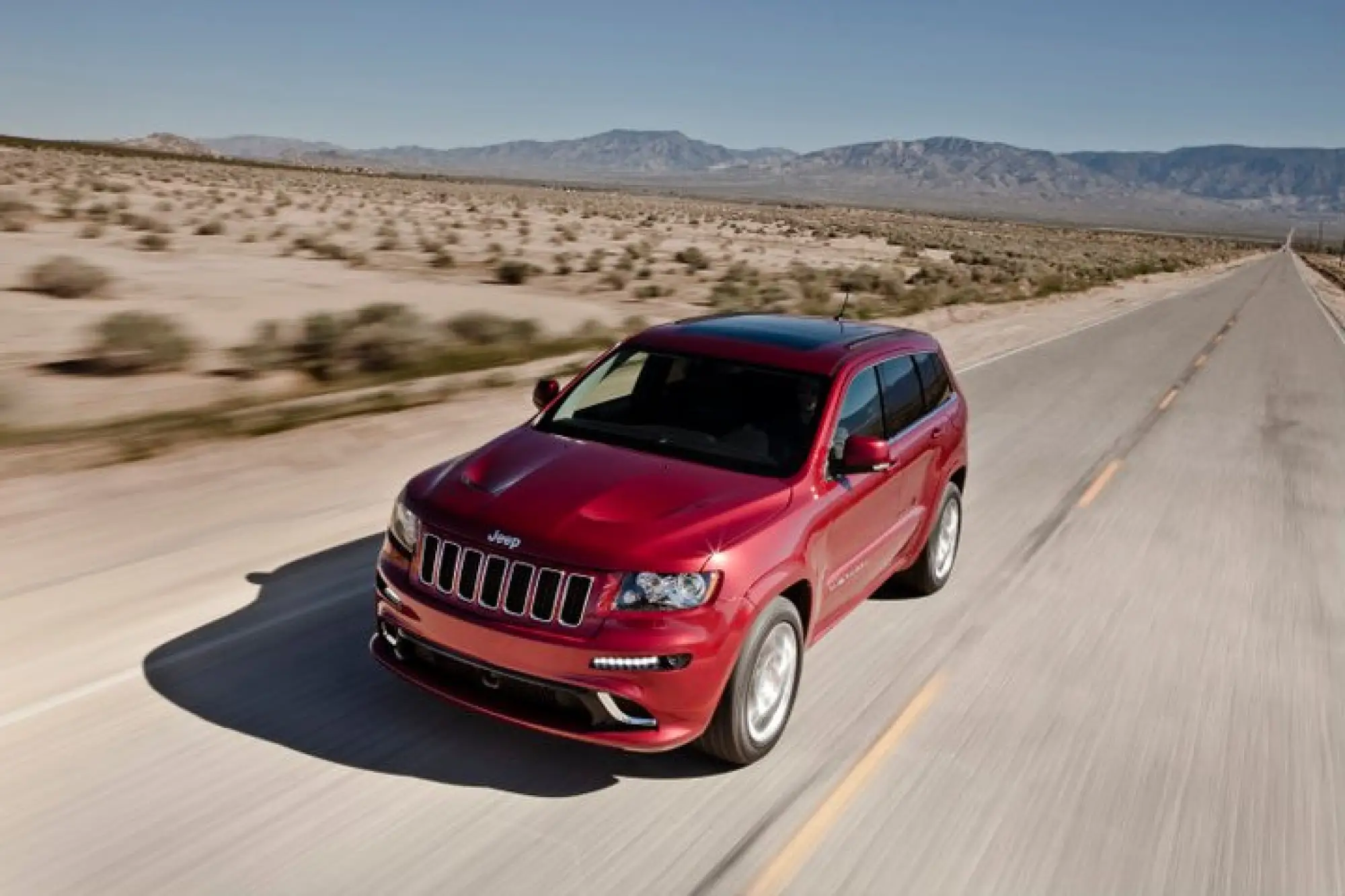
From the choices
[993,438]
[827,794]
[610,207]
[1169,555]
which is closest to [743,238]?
[610,207]

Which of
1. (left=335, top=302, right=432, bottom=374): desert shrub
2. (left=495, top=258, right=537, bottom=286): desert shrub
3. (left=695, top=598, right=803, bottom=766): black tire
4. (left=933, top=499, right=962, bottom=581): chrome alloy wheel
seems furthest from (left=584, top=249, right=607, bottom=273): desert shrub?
(left=695, top=598, right=803, bottom=766): black tire

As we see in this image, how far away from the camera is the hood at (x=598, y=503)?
4508mm

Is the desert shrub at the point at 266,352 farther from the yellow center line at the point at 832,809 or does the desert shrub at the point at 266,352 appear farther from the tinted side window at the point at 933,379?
the yellow center line at the point at 832,809

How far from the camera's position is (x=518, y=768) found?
15.7 ft

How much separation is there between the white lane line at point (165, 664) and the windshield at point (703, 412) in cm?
176

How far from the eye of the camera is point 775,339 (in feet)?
20.4

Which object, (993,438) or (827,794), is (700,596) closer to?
(827,794)

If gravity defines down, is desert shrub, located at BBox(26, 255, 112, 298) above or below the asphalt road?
above

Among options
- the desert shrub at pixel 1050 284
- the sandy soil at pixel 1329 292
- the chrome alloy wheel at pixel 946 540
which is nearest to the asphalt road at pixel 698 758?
the chrome alloy wheel at pixel 946 540

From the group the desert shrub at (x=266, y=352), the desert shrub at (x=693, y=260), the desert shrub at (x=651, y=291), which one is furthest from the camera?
the desert shrub at (x=693, y=260)

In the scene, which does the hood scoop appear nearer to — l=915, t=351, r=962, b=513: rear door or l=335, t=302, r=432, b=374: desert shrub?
l=915, t=351, r=962, b=513: rear door

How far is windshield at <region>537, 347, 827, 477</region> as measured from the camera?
18.0 feet

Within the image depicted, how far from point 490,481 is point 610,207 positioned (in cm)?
9540

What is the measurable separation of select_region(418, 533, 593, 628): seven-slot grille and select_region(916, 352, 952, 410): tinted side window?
3441mm
